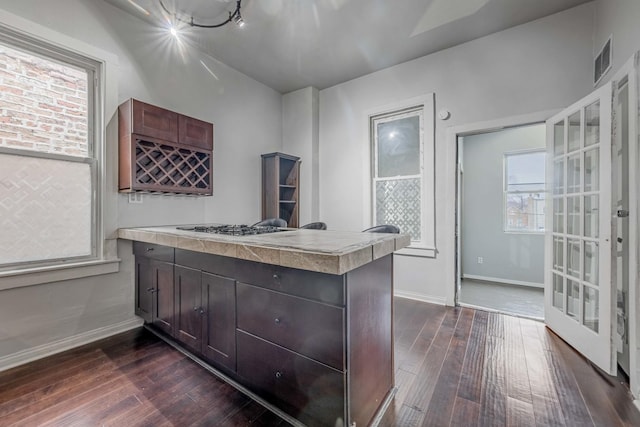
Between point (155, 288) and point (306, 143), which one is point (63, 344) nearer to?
point (155, 288)

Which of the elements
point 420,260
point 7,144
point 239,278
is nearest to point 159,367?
point 239,278

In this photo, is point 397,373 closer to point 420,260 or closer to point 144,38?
point 420,260

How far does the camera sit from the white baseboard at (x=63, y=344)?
2.03 m

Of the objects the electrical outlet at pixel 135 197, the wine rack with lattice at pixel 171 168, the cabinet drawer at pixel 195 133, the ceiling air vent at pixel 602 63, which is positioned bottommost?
the electrical outlet at pixel 135 197

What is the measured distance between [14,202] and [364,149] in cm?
363

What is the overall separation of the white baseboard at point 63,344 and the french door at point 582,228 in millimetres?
3991

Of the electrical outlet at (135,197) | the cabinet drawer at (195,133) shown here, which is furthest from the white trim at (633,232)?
the electrical outlet at (135,197)

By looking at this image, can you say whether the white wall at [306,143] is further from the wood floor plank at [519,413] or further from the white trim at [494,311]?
the wood floor plank at [519,413]

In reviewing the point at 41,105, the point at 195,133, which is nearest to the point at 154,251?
the point at 195,133

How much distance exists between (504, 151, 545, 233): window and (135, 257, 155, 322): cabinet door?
16.7ft

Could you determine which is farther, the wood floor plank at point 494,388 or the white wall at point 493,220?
the white wall at point 493,220

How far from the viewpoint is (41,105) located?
223 cm

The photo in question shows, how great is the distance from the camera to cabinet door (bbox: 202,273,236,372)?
1.67 metres

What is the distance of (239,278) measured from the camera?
1611mm
